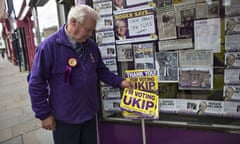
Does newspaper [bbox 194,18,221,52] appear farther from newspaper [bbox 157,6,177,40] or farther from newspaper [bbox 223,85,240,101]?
newspaper [bbox 223,85,240,101]

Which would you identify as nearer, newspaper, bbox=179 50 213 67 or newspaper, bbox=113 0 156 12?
newspaper, bbox=179 50 213 67

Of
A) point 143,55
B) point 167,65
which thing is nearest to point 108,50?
point 143,55

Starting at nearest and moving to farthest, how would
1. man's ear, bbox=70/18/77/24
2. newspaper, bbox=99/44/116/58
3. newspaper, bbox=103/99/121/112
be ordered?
man's ear, bbox=70/18/77/24 < newspaper, bbox=99/44/116/58 < newspaper, bbox=103/99/121/112

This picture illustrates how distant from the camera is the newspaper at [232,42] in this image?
1898mm

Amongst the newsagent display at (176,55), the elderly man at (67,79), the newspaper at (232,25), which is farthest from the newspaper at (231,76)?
the elderly man at (67,79)

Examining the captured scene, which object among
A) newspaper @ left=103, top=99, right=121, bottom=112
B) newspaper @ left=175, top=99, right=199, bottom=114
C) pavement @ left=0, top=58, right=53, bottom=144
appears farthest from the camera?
pavement @ left=0, top=58, right=53, bottom=144

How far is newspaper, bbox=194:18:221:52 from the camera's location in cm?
195

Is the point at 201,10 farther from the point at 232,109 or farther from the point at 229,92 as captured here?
the point at 232,109

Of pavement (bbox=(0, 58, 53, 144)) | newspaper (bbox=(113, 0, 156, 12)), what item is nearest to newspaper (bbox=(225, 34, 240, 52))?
newspaper (bbox=(113, 0, 156, 12))

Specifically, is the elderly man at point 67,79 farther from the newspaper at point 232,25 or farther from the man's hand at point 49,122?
the newspaper at point 232,25

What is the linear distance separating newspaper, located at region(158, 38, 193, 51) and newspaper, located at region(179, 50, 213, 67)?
0.05 meters

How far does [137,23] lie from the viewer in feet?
7.38

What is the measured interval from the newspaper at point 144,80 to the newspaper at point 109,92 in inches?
18.2

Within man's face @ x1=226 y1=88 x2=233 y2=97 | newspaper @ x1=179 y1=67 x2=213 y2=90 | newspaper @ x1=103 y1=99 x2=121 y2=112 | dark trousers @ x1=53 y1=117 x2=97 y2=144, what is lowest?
dark trousers @ x1=53 y1=117 x2=97 y2=144
